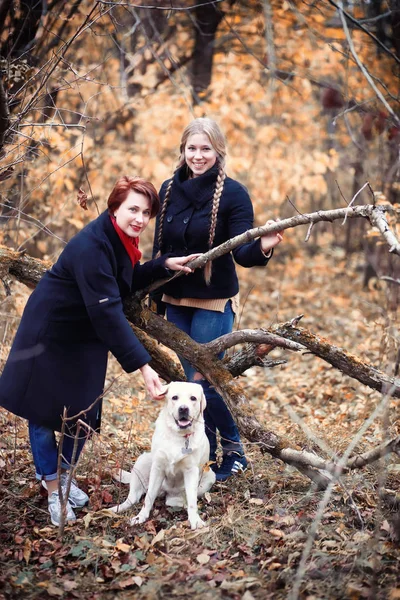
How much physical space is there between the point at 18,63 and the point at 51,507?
10.7 ft

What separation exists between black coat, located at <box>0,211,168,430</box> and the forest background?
494mm

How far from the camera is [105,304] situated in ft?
10.8

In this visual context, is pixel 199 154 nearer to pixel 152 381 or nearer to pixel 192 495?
pixel 152 381

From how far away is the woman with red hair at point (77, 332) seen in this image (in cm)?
334

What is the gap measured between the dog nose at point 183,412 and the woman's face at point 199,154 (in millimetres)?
1506

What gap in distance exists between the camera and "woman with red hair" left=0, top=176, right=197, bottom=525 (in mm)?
3342

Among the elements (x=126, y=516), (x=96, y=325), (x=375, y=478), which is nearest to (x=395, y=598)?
(x=375, y=478)

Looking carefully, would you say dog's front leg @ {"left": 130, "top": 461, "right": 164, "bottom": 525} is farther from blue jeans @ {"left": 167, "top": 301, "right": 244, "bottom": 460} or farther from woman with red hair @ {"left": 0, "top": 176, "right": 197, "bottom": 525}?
blue jeans @ {"left": 167, "top": 301, "right": 244, "bottom": 460}

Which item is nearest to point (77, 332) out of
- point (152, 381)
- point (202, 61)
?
point (152, 381)

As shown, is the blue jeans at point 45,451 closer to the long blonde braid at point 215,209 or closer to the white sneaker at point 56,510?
the white sneaker at point 56,510

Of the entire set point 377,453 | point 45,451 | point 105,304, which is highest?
point 105,304

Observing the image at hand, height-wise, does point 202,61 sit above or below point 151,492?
above

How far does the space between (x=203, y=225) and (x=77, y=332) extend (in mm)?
1059

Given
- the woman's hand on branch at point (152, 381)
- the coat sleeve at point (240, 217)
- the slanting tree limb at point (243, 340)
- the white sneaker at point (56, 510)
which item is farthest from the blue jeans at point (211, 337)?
the white sneaker at point (56, 510)
